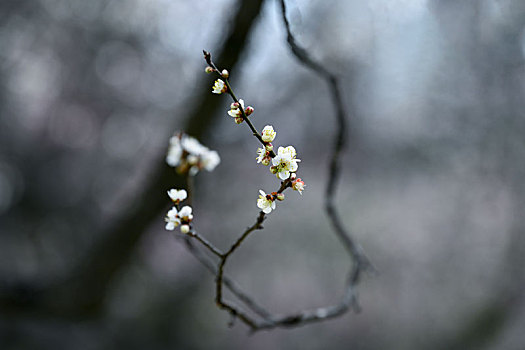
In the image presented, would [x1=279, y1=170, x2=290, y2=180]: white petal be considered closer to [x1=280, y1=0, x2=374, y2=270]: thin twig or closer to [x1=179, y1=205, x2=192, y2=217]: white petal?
[x1=179, y1=205, x2=192, y2=217]: white petal

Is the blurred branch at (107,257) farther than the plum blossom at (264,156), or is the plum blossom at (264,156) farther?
the blurred branch at (107,257)

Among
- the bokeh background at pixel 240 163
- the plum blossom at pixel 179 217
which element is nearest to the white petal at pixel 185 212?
the plum blossom at pixel 179 217

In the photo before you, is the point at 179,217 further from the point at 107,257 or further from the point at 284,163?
the point at 107,257

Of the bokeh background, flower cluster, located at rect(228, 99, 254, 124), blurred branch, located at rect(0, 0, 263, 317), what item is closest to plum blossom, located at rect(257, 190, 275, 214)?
flower cluster, located at rect(228, 99, 254, 124)

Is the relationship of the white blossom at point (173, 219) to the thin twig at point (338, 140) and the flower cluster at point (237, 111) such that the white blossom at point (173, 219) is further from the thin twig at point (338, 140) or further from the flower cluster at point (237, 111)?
the thin twig at point (338, 140)

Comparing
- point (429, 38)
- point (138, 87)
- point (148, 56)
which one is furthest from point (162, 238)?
point (429, 38)

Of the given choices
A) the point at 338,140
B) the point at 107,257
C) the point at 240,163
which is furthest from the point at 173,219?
the point at 240,163

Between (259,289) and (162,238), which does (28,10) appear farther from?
(259,289)
